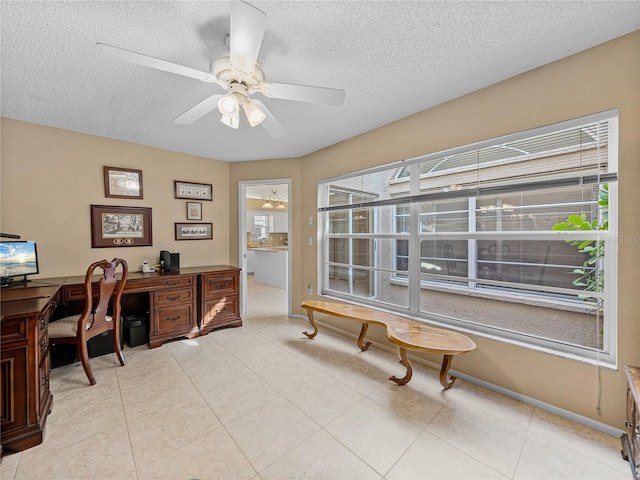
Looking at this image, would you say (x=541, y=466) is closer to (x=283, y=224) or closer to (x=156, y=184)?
(x=156, y=184)

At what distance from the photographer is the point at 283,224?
8.56m

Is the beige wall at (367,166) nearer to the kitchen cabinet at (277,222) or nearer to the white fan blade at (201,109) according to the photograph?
the white fan blade at (201,109)

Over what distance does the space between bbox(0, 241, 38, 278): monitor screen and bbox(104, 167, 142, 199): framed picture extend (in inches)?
36.1

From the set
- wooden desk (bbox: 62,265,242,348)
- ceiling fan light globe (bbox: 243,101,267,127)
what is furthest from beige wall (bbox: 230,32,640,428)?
wooden desk (bbox: 62,265,242,348)

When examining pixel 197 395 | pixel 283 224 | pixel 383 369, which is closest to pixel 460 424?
pixel 383 369

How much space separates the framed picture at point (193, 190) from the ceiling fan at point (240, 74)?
2.04 metres

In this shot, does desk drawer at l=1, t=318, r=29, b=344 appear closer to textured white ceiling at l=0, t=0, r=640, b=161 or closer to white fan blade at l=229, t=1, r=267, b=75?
textured white ceiling at l=0, t=0, r=640, b=161

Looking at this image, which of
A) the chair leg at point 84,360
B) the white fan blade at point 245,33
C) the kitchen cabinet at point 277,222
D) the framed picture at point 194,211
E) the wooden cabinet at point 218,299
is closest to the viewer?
the white fan blade at point 245,33

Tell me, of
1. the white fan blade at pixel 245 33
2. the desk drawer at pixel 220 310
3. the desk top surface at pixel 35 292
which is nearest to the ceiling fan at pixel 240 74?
the white fan blade at pixel 245 33

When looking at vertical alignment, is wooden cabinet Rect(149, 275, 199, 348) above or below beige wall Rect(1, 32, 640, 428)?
below

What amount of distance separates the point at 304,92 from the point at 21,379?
2.42 metres

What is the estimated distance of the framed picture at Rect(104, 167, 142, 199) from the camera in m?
3.17

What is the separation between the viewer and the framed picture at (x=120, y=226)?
3.12m

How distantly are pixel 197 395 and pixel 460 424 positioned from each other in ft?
6.36
